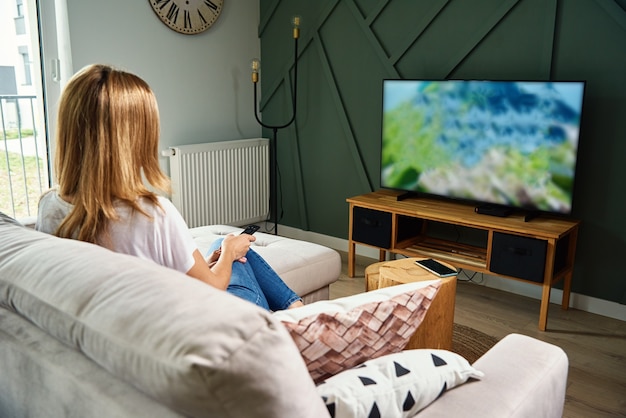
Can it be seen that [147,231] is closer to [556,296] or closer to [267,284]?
[267,284]

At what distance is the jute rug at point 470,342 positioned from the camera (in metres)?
2.69

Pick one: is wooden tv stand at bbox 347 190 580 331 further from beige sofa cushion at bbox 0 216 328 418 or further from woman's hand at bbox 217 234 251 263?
beige sofa cushion at bbox 0 216 328 418

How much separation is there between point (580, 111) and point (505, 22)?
74 centimetres

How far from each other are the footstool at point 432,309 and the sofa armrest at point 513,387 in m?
0.76

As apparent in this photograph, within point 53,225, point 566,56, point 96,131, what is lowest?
point 53,225

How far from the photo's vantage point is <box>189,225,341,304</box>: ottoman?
8.80 feet

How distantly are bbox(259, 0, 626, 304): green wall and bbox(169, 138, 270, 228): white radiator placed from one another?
0.19m

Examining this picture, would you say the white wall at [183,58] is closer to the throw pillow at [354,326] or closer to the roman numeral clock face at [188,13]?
the roman numeral clock face at [188,13]

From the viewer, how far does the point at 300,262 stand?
2.74 m

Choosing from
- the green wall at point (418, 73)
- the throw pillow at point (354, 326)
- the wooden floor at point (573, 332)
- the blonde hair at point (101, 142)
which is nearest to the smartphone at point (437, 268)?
the wooden floor at point (573, 332)

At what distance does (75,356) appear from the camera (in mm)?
945

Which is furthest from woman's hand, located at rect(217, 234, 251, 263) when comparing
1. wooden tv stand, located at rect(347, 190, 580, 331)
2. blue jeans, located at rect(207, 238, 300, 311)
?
wooden tv stand, located at rect(347, 190, 580, 331)

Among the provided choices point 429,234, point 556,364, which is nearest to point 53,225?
point 556,364

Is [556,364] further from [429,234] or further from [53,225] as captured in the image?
[429,234]
